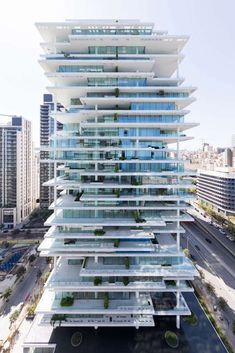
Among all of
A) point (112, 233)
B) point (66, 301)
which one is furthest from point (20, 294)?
point (112, 233)

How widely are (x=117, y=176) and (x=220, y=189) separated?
73959 mm

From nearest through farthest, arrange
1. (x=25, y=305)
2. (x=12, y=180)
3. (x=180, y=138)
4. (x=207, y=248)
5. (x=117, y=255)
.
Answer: (x=117, y=255)
(x=180, y=138)
(x=25, y=305)
(x=207, y=248)
(x=12, y=180)

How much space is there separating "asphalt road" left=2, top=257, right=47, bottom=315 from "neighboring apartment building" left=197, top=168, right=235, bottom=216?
231ft

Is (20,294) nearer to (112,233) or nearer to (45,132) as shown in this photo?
(112,233)

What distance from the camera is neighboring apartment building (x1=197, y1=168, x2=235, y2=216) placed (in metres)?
92.6

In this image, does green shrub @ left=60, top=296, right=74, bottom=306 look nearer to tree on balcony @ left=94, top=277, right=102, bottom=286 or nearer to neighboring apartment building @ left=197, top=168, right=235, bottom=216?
tree on balcony @ left=94, top=277, right=102, bottom=286

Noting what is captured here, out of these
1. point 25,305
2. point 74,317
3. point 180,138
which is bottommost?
point 25,305

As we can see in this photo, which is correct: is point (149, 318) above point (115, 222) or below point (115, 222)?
below

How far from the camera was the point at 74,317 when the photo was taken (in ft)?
105

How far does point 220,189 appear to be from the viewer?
3848 inches

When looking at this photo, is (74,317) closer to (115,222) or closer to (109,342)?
(109,342)

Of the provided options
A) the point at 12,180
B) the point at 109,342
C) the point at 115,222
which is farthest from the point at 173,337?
the point at 12,180

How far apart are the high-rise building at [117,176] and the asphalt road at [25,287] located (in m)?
18.0

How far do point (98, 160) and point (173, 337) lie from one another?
82.6 ft
